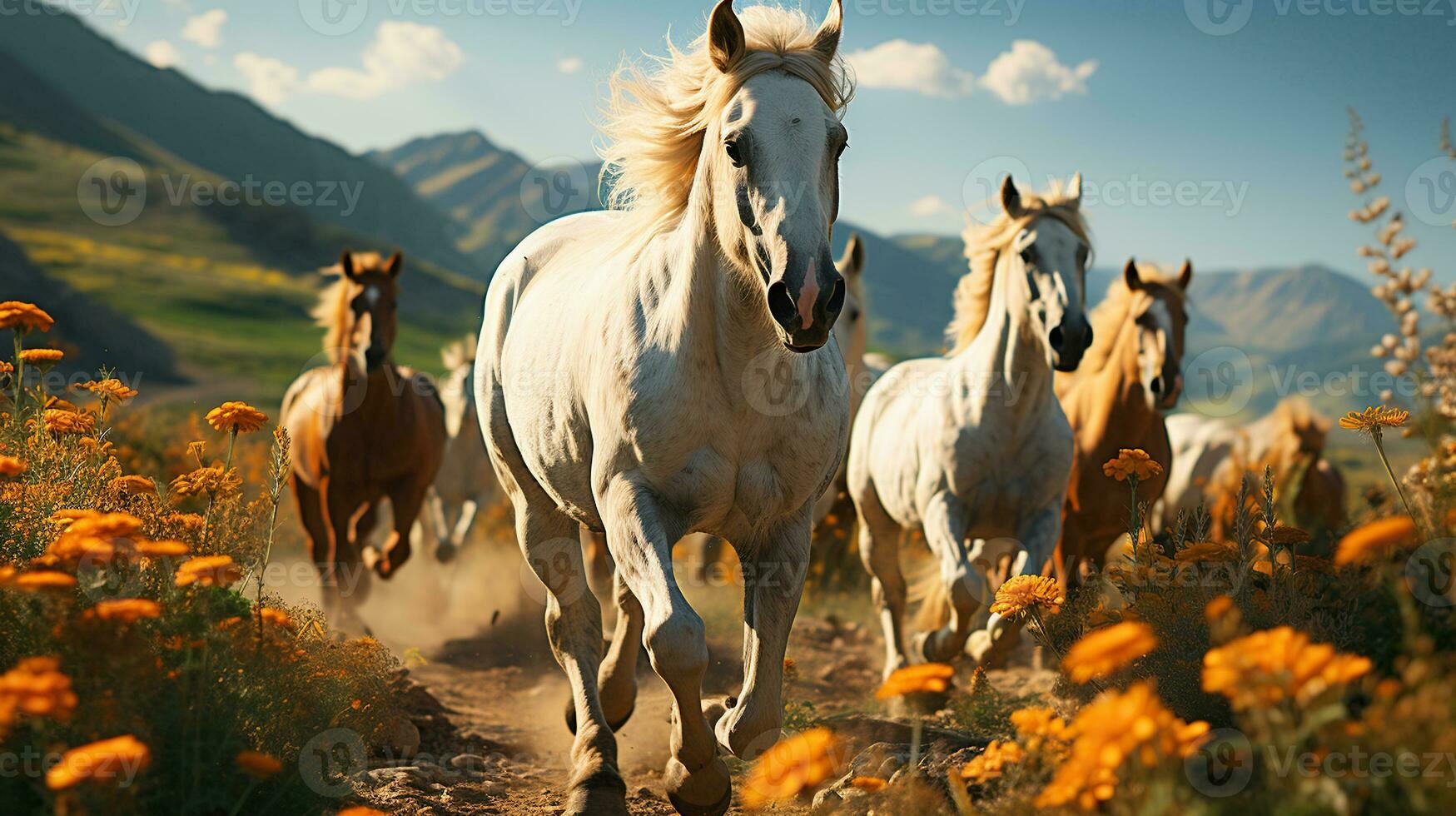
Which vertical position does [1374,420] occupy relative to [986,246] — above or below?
below

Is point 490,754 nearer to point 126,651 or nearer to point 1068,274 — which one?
point 126,651

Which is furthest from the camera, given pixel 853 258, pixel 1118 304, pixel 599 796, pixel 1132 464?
pixel 853 258

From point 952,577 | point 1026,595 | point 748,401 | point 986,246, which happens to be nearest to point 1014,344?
point 986,246

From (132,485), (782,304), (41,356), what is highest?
(782,304)

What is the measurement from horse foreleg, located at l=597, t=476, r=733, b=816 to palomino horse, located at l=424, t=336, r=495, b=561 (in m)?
9.23

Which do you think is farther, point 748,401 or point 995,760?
point 748,401

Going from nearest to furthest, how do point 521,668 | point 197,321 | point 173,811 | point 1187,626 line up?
point 173,811 → point 1187,626 → point 521,668 → point 197,321

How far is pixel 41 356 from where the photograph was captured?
13.5 ft

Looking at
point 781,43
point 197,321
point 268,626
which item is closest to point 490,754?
point 268,626

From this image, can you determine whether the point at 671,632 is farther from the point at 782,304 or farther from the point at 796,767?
the point at 782,304

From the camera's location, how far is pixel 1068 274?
5.89m

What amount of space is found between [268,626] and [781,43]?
8.54 ft

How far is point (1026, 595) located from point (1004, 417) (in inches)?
110

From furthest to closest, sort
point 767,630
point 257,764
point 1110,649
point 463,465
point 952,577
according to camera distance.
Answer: point 463,465 → point 952,577 → point 767,630 → point 257,764 → point 1110,649
